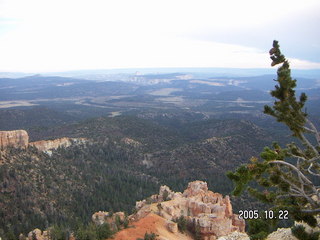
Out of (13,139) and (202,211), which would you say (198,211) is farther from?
(13,139)

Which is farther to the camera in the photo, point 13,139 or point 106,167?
point 106,167

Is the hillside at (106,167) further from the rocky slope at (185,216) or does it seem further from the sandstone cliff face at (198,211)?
the sandstone cliff face at (198,211)

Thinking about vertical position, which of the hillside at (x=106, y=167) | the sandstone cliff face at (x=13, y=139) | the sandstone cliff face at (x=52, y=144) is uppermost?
the sandstone cliff face at (x=13, y=139)

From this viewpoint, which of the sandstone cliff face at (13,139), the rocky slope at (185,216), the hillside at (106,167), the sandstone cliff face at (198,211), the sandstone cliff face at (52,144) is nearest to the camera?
the rocky slope at (185,216)

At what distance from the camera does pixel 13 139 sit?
6322 centimetres

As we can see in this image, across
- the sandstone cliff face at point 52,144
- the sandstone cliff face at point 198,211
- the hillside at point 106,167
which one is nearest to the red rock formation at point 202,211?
the sandstone cliff face at point 198,211

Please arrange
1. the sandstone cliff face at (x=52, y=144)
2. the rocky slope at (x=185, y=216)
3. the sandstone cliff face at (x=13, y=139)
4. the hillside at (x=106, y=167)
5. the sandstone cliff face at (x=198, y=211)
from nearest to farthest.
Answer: the rocky slope at (x=185, y=216) < the sandstone cliff face at (x=198, y=211) < the hillside at (x=106, y=167) < the sandstone cliff face at (x=13, y=139) < the sandstone cliff face at (x=52, y=144)

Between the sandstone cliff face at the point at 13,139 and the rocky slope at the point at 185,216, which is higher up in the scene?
the sandstone cliff face at the point at 13,139

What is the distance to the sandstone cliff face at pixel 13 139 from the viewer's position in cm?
6184

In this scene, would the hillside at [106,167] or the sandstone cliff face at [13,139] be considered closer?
the hillside at [106,167]

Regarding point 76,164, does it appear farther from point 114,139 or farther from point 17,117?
point 17,117

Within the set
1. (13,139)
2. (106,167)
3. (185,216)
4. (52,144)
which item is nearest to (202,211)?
(185,216)

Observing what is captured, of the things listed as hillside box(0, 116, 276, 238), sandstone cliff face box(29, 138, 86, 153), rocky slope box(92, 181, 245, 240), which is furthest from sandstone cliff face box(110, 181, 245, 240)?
sandstone cliff face box(29, 138, 86, 153)

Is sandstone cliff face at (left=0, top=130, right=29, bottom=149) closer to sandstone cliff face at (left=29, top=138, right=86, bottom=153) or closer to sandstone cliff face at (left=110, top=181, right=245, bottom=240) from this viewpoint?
sandstone cliff face at (left=29, top=138, right=86, bottom=153)
